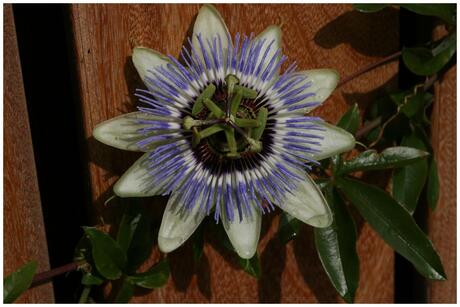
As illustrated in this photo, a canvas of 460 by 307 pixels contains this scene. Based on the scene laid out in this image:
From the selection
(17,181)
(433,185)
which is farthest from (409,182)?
(17,181)

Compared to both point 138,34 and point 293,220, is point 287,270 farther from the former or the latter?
point 138,34

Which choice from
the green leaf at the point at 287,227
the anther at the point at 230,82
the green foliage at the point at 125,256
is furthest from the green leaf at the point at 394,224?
the green foliage at the point at 125,256

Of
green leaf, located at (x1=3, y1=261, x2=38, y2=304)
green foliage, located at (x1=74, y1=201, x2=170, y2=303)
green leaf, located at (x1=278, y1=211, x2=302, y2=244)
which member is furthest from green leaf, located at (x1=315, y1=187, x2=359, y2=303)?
green leaf, located at (x1=3, y1=261, x2=38, y2=304)

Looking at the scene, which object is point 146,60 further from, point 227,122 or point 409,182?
point 409,182

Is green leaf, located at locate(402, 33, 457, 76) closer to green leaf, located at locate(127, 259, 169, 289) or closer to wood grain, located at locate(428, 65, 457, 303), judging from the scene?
wood grain, located at locate(428, 65, 457, 303)

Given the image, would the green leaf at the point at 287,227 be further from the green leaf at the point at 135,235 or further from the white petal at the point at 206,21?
the white petal at the point at 206,21

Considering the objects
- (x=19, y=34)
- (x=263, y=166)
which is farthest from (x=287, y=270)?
(x=19, y=34)
